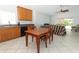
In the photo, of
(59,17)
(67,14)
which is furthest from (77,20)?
(59,17)

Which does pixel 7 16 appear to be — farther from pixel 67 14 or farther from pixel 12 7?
pixel 67 14

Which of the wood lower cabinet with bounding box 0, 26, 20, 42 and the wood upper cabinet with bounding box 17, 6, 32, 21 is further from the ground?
the wood upper cabinet with bounding box 17, 6, 32, 21

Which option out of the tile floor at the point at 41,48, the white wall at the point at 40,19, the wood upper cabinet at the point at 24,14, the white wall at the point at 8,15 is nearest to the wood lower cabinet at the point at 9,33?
the tile floor at the point at 41,48

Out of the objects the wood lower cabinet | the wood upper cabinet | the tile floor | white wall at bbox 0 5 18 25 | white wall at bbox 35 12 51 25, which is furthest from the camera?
white wall at bbox 35 12 51 25

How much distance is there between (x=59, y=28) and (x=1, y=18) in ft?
14.9

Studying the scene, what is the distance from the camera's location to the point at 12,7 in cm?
682

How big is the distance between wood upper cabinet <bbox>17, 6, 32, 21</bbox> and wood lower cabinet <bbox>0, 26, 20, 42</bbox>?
1032 millimetres

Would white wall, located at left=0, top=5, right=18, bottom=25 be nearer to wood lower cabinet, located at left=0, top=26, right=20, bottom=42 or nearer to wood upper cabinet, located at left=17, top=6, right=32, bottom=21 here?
wood upper cabinet, located at left=17, top=6, right=32, bottom=21

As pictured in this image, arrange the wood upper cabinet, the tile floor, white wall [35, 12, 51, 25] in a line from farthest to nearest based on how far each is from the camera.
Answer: white wall [35, 12, 51, 25] < the wood upper cabinet < the tile floor

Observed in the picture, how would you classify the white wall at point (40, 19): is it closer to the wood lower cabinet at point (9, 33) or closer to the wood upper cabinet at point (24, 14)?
the wood upper cabinet at point (24, 14)

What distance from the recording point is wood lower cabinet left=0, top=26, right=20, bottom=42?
5.39 metres

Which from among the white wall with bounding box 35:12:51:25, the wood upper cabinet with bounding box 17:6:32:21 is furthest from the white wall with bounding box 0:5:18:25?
the white wall with bounding box 35:12:51:25

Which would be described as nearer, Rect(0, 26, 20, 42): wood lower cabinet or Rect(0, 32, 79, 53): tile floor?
Rect(0, 32, 79, 53): tile floor

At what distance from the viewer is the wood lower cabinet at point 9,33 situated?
5386mm
